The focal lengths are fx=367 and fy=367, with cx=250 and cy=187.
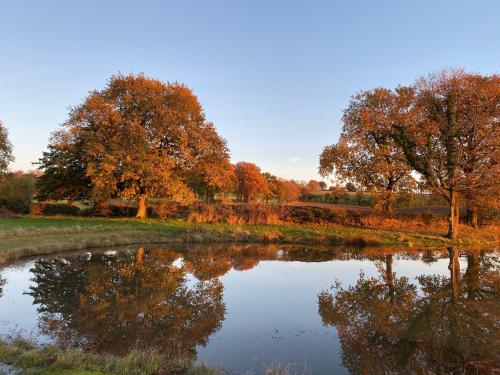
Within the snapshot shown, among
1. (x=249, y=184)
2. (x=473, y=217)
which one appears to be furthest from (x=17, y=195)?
(x=473, y=217)

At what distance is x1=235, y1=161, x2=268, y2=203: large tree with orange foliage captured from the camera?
2933 inches

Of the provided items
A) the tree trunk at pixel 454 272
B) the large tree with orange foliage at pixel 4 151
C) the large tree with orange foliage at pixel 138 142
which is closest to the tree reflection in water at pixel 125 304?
the tree trunk at pixel 454 272

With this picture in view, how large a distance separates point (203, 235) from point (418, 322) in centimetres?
1692

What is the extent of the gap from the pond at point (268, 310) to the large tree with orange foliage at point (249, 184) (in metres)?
55.1

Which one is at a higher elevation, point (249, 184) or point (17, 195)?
point (249, 184)

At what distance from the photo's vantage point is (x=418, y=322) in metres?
10.2

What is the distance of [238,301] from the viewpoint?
12.4m

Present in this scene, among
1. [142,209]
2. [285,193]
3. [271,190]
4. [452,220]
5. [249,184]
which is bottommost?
[142,209]

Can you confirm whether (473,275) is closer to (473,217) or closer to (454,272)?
(454,272)

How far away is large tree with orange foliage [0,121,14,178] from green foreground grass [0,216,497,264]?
2058cm

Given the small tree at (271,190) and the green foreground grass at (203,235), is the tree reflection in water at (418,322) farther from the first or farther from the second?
the small tree at (271,190)

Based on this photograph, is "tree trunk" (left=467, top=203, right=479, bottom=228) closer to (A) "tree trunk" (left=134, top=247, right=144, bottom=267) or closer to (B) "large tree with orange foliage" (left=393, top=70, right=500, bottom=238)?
(B) "large tree with orange foliage" (left=393, top=70, right=500, bottom=238)

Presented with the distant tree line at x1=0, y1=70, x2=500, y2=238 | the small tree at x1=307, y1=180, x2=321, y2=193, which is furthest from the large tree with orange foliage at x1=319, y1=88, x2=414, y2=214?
the small tree at x1=307, y1=180, x2=321, y2=193

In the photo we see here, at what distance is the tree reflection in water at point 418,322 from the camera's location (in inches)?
302
